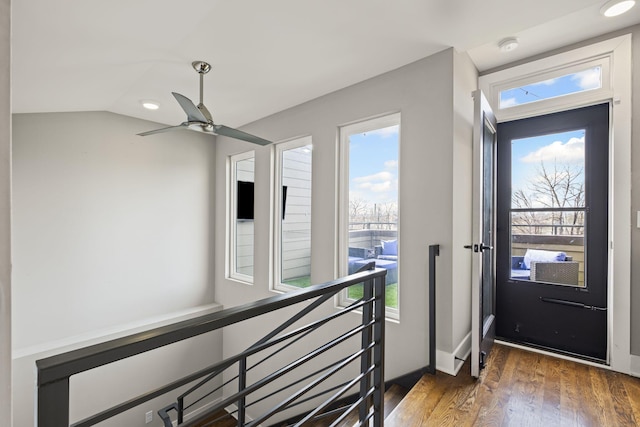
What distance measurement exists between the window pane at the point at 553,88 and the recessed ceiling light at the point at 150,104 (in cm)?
348

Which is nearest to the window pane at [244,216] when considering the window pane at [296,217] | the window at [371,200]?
the window pane at [296,217]

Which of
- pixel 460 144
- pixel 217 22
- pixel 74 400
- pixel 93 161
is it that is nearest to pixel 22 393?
pixel 74 400

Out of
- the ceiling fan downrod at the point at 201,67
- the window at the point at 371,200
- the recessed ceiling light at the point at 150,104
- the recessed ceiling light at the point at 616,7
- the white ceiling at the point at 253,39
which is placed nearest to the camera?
the white ceiling at the point at 253,39

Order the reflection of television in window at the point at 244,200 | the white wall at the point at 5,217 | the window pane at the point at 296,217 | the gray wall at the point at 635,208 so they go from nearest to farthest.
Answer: the white wall at the point at 5,217 < the gray wall at the point at 635,208 < the window pane at the point at 296,217 < the reflection of television in window at the point at 244,200

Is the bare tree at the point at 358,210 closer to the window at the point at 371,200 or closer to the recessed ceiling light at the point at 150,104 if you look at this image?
the window at the point at 371,200

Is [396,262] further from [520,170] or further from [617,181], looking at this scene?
[617,181]

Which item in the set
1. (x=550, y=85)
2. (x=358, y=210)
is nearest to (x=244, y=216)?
(x=358, y=210)

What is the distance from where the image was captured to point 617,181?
2262 mm

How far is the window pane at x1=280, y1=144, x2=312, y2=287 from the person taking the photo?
3564 mm

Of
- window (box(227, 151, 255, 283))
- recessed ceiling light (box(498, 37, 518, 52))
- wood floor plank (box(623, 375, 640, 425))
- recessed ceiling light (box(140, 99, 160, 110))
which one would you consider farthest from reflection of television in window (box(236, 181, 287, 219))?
wood floor plank (box(623, 375, 640, 425))

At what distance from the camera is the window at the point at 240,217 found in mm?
4316

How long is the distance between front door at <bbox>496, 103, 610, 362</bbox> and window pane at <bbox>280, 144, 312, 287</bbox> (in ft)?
6.25

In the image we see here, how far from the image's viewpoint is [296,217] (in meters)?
3.72

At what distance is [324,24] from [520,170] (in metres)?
2.07
